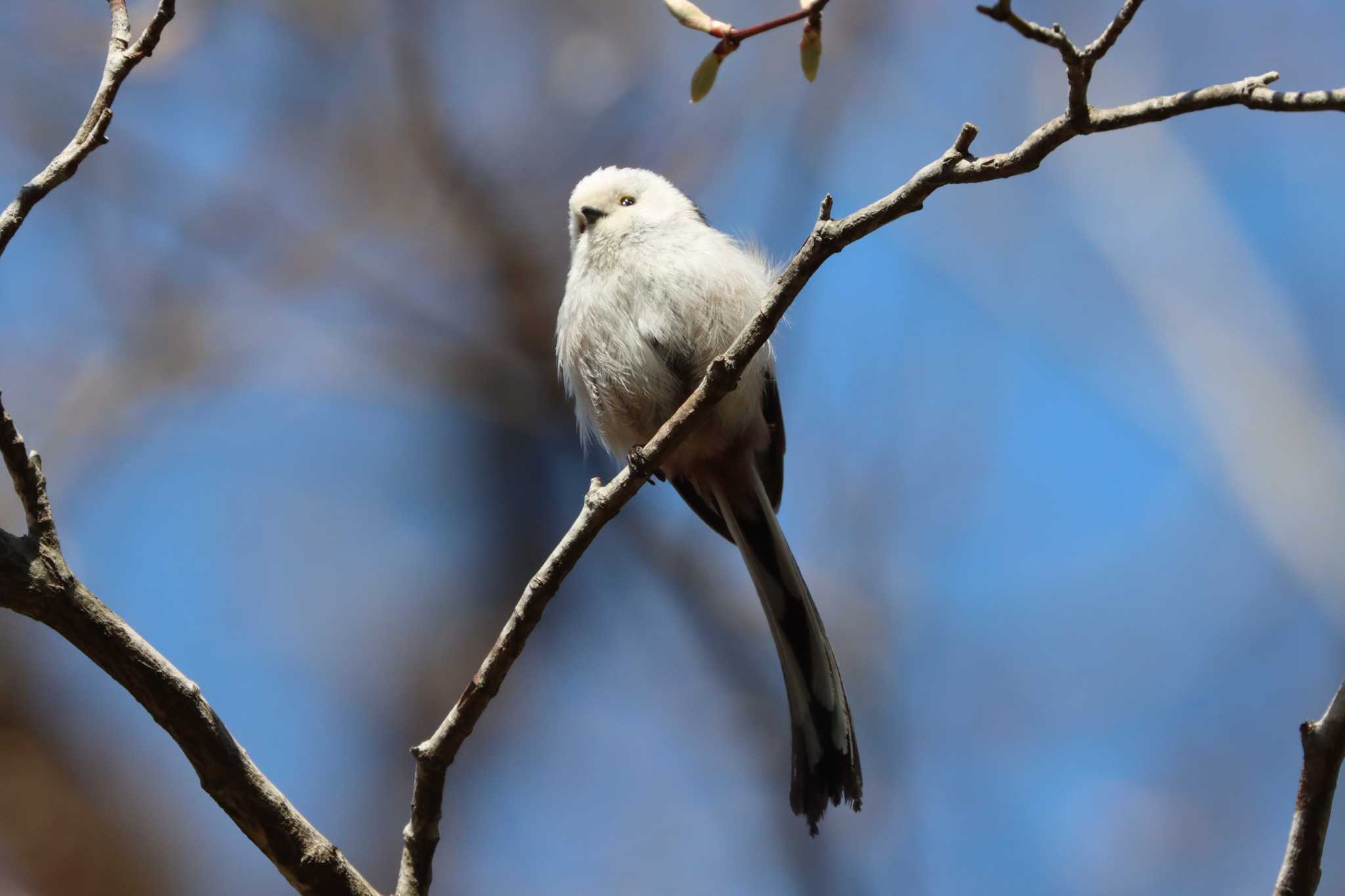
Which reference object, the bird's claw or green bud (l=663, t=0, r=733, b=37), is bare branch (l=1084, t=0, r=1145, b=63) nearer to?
green bud (l=663, t=0, r=733, b=37)

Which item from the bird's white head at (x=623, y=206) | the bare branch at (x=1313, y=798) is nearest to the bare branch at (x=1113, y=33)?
the bare branch at (x=1313, y=798)

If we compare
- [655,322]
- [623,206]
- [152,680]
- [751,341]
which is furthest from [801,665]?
[152,680]

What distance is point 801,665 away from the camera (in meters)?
3.45

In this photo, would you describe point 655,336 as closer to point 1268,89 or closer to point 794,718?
point 794,718

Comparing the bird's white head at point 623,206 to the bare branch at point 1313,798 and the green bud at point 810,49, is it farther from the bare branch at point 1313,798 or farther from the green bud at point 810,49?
the bare branch at point 1313,798

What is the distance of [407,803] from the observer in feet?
18.2

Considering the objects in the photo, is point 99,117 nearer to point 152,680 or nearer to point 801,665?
point 152,680

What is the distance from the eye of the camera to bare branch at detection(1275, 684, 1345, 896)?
1.81m

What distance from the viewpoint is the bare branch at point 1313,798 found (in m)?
1.81

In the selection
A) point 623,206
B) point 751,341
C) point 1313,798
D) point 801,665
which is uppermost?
point 623,206

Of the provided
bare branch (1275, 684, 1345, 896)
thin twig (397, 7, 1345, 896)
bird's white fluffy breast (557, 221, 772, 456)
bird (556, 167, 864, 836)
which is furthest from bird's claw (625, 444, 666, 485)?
bare branch (1275, 684, 1345, 896)

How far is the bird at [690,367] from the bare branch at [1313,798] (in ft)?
5.29

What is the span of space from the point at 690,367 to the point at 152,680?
210 centimetres

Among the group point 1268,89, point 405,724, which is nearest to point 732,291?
point 1268,89
